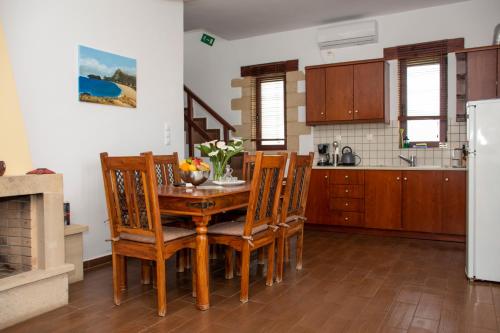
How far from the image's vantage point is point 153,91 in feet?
14.7

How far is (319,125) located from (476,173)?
2.89 m

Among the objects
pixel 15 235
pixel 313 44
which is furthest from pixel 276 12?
pixel 15 235

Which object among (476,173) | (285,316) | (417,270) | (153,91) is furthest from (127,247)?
(476,173)

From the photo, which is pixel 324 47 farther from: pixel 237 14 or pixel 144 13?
pixel 144 13

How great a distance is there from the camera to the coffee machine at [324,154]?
18.9 feet

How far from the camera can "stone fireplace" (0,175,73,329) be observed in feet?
8.57

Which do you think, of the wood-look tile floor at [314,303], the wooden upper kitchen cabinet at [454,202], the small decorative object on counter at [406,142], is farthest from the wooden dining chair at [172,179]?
the small decorative object on counter at [406,142]

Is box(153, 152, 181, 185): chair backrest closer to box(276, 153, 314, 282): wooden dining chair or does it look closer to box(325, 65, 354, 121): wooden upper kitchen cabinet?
box(276, 153, 314, 282): wooden dining chair

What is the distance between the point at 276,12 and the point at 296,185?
288 cm

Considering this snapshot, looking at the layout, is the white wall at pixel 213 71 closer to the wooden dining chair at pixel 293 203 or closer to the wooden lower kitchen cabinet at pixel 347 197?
the wooden lower kitchen cabinet at pixel 347 197

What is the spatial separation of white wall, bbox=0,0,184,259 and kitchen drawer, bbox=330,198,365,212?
212cm

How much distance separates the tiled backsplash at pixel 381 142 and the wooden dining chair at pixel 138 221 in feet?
11.5

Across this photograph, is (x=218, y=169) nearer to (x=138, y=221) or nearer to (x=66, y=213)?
(x=138, y=221)

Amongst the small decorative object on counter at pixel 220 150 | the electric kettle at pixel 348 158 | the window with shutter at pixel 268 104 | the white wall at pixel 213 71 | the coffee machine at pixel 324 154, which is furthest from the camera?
the white wall at pixel 213 71
